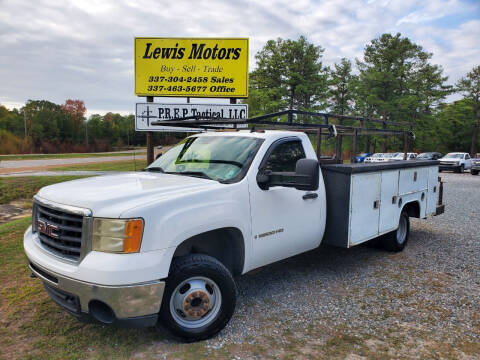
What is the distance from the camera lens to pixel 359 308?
3.90 meters

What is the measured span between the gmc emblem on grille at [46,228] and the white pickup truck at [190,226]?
1cm

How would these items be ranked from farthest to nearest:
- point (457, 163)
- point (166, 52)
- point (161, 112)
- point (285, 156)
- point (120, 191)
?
1. point (457, 163)
2. point (166, 52)
3. point (161, 112)
4. point (285, 156)
5. point (120, 191)

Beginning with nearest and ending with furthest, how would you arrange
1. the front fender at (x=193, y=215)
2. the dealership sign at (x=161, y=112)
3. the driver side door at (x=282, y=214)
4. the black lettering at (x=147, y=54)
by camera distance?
the front fender at (x=193, y=215), the driver side door at (x=282, y=214), the dealership sign at (x=161, y=112), the black lettering at (x=147, y=54)

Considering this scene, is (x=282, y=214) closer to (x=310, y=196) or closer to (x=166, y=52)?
(x=310, y=196)

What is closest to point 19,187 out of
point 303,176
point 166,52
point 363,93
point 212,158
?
point 166,52

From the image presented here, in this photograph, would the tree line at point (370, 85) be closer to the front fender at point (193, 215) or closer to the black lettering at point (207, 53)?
the black lettering at point (207, 53)

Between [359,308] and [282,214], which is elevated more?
[282,214]

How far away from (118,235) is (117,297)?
0.45 metres

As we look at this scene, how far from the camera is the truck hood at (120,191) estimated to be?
2.76 metres

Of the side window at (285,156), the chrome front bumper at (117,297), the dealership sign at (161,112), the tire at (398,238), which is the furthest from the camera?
the dealership sign at (161,112)

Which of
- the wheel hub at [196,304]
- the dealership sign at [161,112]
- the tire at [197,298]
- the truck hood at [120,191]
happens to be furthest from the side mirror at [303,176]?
the dealership sign at [161,112]

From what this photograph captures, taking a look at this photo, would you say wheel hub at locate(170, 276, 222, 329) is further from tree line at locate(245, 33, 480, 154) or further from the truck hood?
tree line at locate(245, 33, 480, 154)

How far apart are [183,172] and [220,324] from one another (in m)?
1.59

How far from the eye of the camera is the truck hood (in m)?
2.76
